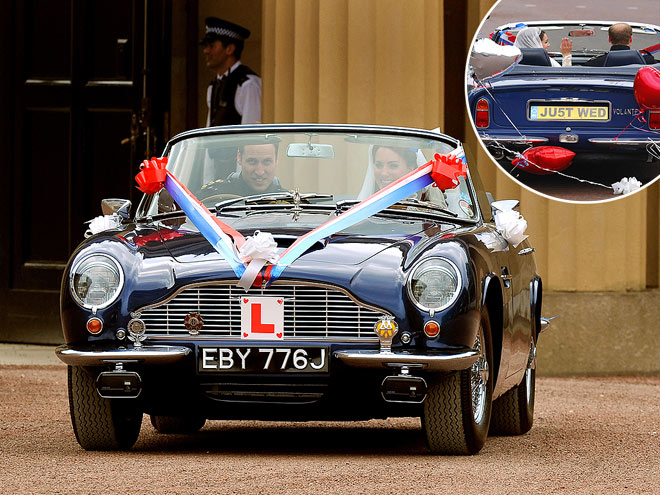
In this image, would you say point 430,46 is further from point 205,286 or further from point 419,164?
point 205,286

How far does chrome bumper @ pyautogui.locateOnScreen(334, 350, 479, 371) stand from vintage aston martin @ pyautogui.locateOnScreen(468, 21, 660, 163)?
5121mm

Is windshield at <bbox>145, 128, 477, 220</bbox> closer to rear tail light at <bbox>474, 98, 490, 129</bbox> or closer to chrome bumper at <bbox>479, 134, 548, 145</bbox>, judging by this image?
chrome bumper at <bbox>479, 134, 548, 145</bbox>

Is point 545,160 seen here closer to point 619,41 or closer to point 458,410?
point 619,41

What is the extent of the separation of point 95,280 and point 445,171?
1.64 m

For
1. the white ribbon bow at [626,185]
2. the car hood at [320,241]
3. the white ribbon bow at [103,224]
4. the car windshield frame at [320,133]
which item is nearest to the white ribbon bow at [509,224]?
the car windshield frame at [320,133]

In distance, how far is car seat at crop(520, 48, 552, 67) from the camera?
10625mm

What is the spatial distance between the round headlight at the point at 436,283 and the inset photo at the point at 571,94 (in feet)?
16.3

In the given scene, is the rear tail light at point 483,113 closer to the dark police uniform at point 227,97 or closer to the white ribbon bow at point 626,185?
the white ribbon bow at point 626,185

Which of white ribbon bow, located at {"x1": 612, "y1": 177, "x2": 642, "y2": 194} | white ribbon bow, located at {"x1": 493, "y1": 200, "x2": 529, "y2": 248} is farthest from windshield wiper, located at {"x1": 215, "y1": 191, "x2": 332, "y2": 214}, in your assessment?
white ribbon bow, located at {"x1": 612, "y1": 177, "x2": 642, "y2": 194}

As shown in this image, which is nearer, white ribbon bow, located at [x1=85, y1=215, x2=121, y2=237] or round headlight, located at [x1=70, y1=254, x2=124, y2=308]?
round headlight, located at [x1=70, y1=254, x2=124, y2=308]

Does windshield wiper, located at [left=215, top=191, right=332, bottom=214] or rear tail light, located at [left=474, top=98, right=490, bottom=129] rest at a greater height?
rear tail light, located at [left=474, top=98, right=490, bottom=129]

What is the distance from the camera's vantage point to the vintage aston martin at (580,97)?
10.5m

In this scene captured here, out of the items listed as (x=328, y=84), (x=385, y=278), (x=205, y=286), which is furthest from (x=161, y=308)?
(x=328, y=84)

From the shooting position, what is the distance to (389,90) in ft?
35.7
